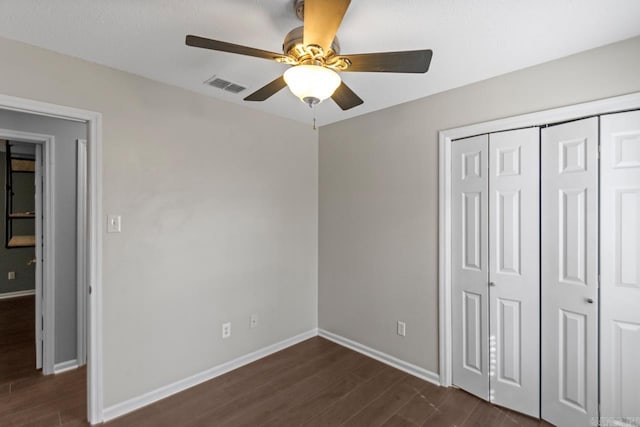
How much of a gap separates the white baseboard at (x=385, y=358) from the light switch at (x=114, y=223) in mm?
2392

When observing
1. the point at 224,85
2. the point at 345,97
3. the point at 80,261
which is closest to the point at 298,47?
the point at 345,97

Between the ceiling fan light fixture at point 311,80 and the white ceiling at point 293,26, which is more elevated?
→ the white ceiling at point 293,26

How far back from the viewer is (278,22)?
1.60 metres

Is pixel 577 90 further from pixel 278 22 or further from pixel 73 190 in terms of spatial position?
pixel 73 190

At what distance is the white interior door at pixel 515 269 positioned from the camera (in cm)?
215

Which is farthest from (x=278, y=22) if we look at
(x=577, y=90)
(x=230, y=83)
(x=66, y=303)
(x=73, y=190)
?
(x=66, y=303)

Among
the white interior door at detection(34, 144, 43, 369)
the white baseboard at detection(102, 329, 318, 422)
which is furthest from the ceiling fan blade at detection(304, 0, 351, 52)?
the white interior door at detection(34, 144, 43, 369)

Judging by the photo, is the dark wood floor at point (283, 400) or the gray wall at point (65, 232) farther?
the gray wall at point (65, 232)

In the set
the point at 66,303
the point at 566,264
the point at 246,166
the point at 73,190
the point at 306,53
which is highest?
the point at 306,53

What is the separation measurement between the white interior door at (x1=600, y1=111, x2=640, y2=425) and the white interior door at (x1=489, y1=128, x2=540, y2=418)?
0.35 metres

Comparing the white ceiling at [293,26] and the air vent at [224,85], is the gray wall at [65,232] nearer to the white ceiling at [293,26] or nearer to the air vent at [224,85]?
the white ceiling at [293,26]

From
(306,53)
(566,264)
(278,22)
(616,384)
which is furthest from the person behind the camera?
(566,264)

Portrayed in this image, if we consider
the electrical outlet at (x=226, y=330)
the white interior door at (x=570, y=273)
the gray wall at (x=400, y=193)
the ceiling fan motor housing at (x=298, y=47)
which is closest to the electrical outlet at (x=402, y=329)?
the gray wall at (x=400, y=193)

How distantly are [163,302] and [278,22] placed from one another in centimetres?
215
